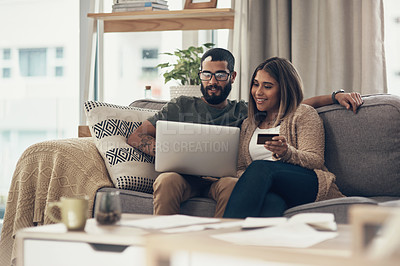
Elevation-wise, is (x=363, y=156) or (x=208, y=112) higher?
(x=208, y=112)

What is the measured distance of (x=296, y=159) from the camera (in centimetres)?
211

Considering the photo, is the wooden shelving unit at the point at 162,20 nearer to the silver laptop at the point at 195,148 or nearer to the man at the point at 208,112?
the man at the point at 208,112

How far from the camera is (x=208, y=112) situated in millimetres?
2551

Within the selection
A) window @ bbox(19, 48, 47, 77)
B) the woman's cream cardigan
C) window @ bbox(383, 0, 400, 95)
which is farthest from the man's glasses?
window @ bbox(19, 48, 47, 77)

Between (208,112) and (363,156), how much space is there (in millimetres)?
768

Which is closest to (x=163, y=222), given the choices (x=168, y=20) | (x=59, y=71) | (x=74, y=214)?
(x=74, y=214)

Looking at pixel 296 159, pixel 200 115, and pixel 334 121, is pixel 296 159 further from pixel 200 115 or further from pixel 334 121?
pixel 200 115

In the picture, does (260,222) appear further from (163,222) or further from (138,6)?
(138,6)

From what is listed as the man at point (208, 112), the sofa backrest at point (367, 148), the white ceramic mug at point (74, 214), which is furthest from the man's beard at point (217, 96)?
the white ceramic mug at point (74, 214)

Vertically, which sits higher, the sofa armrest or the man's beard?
the man's beard

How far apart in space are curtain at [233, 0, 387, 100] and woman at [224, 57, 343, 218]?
2.46 ft

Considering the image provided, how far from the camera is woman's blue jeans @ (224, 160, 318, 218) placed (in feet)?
6.06

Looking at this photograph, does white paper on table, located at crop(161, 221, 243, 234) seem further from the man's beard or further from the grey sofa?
the man's beard

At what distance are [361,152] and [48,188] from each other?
4.41ft
